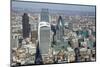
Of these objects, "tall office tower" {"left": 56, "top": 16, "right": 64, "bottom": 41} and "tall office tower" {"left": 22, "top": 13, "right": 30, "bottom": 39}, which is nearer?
"tall office tower" {"left": 22, "top": 13, "right": 30, "bottom": 39}

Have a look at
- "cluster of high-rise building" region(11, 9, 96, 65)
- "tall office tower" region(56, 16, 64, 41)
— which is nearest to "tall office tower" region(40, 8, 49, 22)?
"cluster of high-rise building" region(11, 9, 96, 65)

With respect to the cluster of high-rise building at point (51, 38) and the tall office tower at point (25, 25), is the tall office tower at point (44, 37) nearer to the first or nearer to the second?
the cluster of high-rise building at point (51, 38)

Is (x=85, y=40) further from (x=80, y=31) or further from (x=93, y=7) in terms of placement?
(x=93, y=7)

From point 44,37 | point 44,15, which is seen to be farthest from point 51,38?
point 44,15

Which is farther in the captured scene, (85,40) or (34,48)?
(85,40)

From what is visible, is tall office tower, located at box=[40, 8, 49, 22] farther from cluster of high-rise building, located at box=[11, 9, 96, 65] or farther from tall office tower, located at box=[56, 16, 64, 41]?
tall office tower, located at box=[56, 16, 64, 41]

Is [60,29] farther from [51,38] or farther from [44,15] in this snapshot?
[44,15]

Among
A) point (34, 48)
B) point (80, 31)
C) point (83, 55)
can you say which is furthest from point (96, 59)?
point (34, 48)

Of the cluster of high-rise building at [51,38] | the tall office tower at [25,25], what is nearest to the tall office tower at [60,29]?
the cluster of high-rise building at [51,38]
